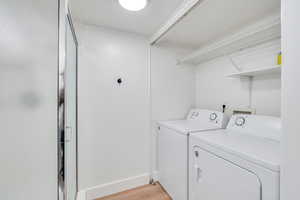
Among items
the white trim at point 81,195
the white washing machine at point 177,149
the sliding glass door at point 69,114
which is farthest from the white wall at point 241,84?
the white trim at point 81,195

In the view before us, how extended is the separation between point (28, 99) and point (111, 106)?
1.38 metres

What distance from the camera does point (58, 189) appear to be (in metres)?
0.77

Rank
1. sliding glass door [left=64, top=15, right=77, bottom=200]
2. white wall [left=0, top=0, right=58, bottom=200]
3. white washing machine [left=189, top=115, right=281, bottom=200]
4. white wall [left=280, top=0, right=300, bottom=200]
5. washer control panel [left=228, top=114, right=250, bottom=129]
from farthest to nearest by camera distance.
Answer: washer control panel [left=228, top=114, right=250, bottom=129], sliding glass door [left=64, top=15, right=77, bottom=200], white washing machine [left=189, top=115, right=281, bottom=200], white wall [left=280, top=0, right=300, bottom=200], white wall [left=0, top=0, right=58, bottom=200]

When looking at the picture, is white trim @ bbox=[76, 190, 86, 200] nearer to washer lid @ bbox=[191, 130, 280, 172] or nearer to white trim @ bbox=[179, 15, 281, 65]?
washer lid @ bbox=[191, 130, 280, 172]

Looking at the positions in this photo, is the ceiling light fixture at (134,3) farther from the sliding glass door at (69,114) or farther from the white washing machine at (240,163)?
the white washing machine at (240,163)

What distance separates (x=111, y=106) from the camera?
1.85 m

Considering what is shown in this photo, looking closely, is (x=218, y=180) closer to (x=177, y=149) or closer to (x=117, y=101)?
(x=177, y=149)

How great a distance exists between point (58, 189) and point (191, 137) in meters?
1.16

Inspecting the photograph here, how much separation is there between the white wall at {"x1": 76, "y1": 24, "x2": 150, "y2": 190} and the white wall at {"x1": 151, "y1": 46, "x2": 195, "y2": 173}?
0.14m

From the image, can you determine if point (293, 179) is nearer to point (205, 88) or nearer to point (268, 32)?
point (268, 32)

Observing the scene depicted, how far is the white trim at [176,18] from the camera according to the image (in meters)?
1.18

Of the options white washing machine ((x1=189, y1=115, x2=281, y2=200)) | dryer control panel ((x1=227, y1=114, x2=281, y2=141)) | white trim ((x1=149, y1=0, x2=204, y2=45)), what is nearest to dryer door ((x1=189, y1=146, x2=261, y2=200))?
white washing machine ((x1=189, y1=115, x2=281, y2=200))

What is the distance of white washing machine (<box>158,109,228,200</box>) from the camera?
4.71ft

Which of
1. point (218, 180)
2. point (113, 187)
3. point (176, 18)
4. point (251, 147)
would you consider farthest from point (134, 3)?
point (113, 187)
